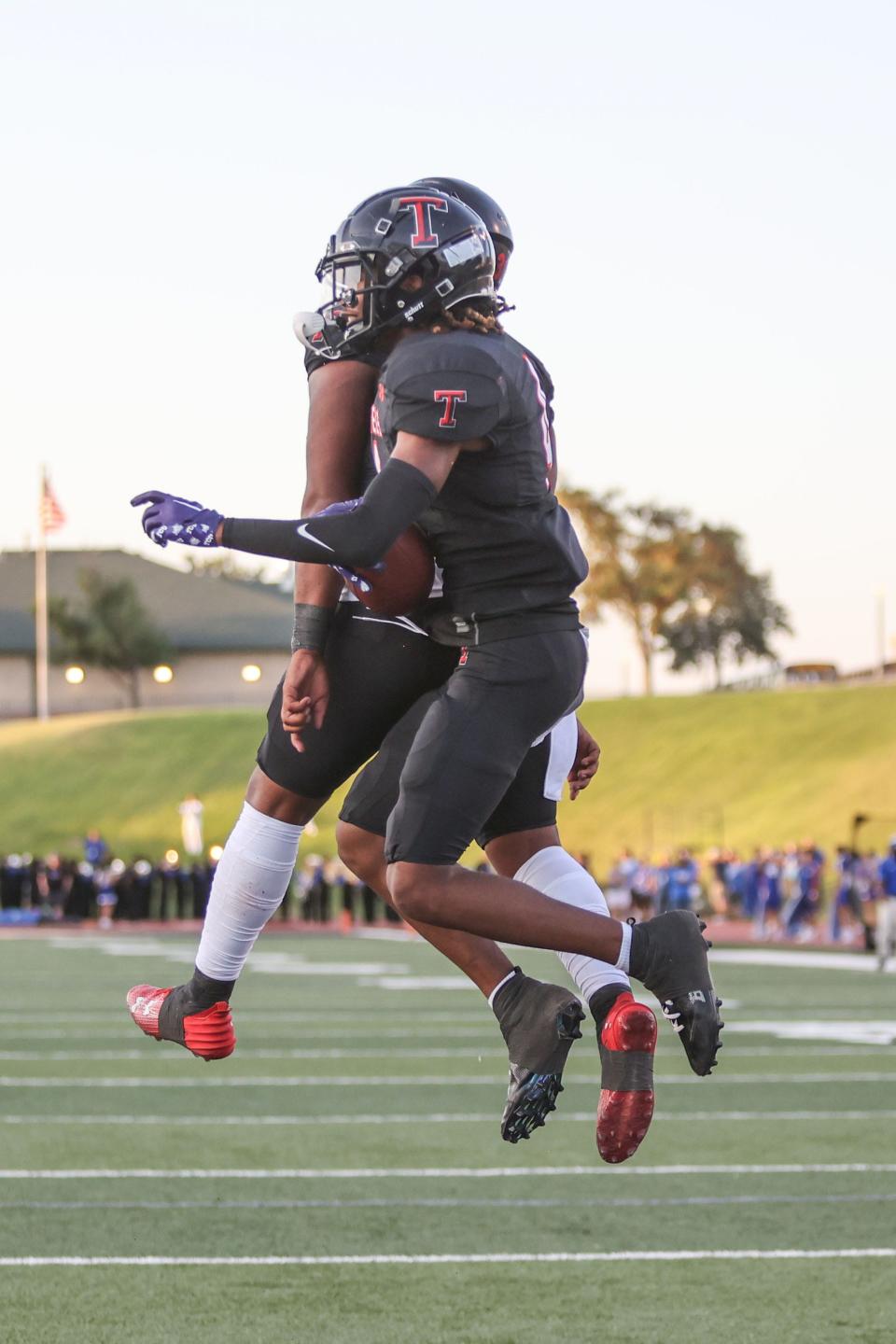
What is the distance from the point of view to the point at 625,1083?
3.93 metres

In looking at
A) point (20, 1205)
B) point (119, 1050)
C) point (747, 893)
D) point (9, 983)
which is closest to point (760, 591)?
point (747, 893)

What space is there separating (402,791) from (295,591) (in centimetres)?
44

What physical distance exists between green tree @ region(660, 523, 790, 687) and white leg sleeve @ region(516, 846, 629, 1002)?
75273 mm

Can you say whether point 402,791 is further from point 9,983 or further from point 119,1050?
point 9,983

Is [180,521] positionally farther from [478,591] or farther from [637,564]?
[637,564]

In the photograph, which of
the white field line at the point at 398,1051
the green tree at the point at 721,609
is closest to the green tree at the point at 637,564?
the green tree at the point at 721,609

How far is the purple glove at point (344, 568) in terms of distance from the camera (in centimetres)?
375

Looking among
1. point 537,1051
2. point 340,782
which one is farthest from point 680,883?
point 537,1051

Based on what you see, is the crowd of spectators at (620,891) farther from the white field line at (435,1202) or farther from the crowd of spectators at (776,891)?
the white field line at (435,1202)

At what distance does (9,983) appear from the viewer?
66.2ft

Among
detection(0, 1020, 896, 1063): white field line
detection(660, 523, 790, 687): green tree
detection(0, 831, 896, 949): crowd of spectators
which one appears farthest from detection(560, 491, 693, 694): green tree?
detection(0, 1020, 896, 1063): white field line

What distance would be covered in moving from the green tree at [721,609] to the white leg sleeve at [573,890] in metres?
75.3

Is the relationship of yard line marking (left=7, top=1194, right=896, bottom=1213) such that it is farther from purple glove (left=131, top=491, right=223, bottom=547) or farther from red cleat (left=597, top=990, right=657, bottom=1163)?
purple glove (left=131, top=491, right=223, bottom=547)

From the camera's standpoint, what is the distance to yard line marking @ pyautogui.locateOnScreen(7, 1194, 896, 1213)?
8656mm
